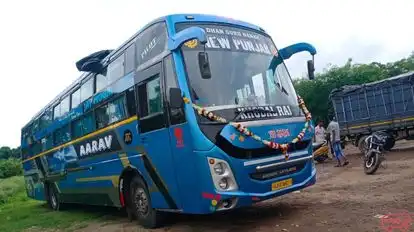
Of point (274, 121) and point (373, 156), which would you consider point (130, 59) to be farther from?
point (373, 156)

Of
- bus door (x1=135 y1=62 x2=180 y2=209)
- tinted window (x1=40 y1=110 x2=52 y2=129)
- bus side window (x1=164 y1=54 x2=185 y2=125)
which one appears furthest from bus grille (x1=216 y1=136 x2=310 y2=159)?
tinted window (x1=40 y1=110 x2=52 y2=129)

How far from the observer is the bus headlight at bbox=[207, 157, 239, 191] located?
554 centimetres

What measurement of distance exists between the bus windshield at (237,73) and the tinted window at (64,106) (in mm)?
5716

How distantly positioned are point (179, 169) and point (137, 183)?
161cm

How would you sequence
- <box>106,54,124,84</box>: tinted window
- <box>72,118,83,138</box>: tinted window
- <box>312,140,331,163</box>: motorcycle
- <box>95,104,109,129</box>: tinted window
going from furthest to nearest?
<box>312,140,331,163</box>: motorcycle, <box>72,118,83,138</box>: tinted window, <box>95,104,109,129</box>: tinted window, <box>106,54,124,84</box>: tinted window

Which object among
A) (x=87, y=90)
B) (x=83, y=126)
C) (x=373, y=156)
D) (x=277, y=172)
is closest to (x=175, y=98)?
(x=277, y=172)

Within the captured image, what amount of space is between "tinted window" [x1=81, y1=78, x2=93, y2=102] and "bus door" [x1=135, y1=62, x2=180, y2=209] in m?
2.57

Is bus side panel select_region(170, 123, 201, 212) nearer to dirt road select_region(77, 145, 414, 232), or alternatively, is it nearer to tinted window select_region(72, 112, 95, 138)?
dirt road select_region(77, 145, 414, 232)

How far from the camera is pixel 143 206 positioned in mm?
7242

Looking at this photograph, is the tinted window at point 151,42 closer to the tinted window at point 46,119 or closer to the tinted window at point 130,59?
the tinted window at point 130,59

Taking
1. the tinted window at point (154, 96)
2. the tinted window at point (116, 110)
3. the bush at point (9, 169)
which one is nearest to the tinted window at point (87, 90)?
the tinted window at point (116, 110)

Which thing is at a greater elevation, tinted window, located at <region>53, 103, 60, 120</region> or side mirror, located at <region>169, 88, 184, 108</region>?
tinted window, located at <region>53, 103, 60, 120</region>

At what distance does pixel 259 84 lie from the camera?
6.39m

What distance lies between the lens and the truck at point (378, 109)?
1527 centimetres
